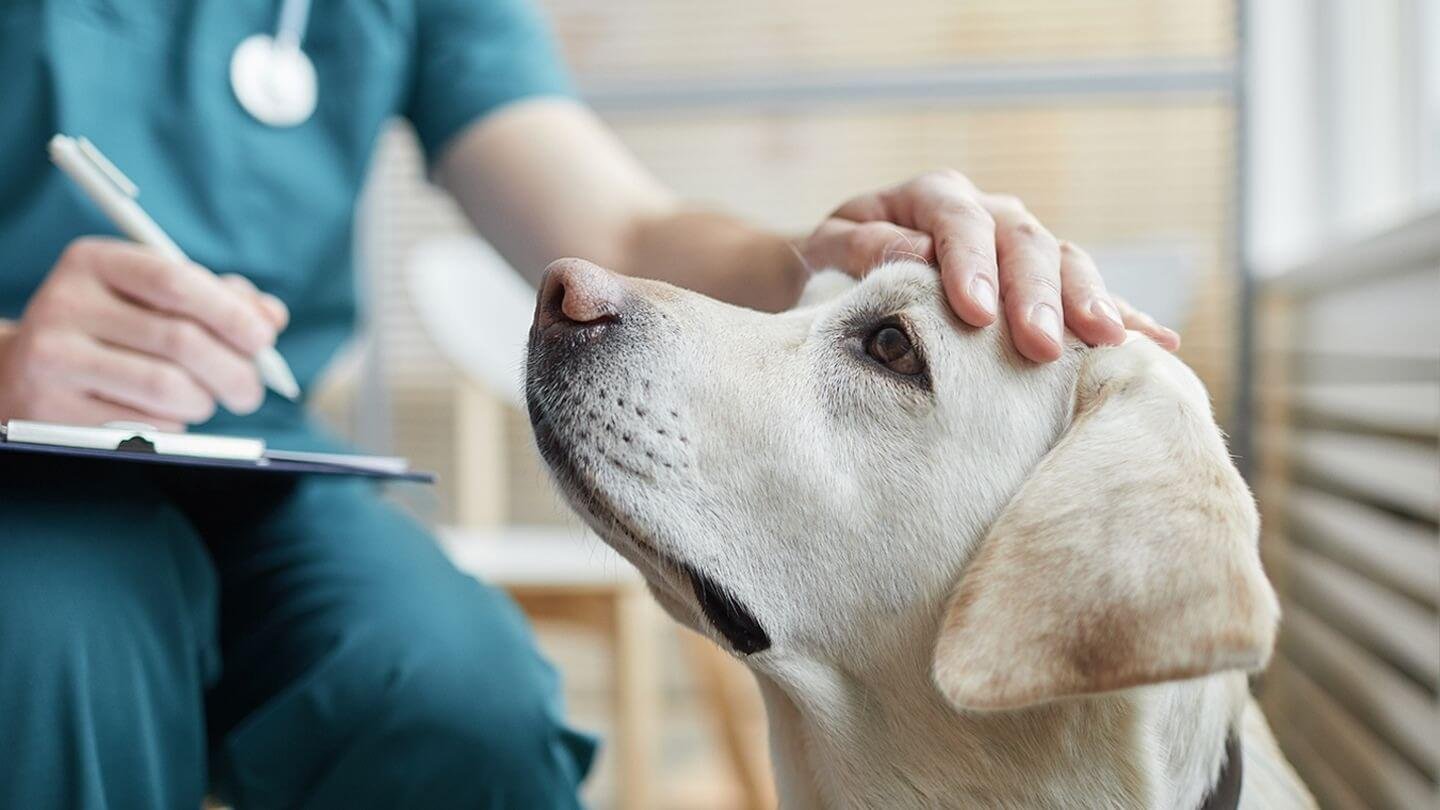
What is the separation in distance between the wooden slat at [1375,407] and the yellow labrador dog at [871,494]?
2.23ft

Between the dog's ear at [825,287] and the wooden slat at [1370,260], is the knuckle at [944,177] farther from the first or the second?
the wooden slat at [1370,260]

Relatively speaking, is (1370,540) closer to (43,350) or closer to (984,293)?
(984,293)

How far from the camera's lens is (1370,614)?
1.58 meters

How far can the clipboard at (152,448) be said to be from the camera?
2.38ft

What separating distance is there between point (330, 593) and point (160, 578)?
14 centimetres

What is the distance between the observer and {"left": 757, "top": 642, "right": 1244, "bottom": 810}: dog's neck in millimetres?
772

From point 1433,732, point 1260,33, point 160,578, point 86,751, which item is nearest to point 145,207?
point 160,578

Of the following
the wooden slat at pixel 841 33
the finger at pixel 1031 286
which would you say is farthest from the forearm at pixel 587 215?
the wooden slat at pixel 841 33

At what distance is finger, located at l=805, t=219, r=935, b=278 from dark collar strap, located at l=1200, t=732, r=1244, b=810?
38 centimetres

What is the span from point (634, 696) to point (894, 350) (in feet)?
4.55

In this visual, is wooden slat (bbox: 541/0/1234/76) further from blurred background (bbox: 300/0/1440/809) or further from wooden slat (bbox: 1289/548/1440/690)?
wooden slat (bbox: 1289/548/1440/690)

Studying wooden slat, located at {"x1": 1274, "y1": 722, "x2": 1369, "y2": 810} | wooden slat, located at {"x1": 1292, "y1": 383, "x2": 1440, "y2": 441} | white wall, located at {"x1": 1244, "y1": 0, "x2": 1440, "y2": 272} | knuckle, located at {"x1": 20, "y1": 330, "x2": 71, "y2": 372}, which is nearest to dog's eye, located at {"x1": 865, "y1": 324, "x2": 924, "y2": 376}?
knuckle, located at {"x1": 20, "y1": 330, "x2": 71, "y2": 372}

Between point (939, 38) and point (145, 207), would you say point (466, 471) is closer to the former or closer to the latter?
point (939, 38)

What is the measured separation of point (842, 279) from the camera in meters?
0.95
